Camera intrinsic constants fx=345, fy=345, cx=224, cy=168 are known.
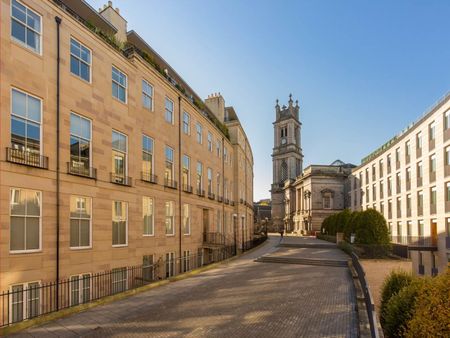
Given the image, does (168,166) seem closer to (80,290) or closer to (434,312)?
(80,290)

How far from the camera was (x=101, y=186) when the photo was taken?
1587cm

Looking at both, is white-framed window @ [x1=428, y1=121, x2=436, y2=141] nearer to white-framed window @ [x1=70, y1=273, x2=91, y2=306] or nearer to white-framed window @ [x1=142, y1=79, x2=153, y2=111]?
white-framed window @ [x1=142, y1=79, x2=153, y2=111]

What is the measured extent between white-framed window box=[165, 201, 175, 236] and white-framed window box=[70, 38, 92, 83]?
9678 mm

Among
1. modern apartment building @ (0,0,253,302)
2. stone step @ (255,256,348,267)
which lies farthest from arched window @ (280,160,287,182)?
modern apartment building @ (0,0,253,302)

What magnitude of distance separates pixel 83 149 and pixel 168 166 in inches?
319

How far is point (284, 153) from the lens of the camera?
104 m

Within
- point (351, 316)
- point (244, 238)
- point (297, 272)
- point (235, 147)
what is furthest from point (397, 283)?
point (244, 238)

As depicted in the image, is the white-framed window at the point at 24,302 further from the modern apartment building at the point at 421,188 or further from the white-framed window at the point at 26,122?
the modern apartment building at the point at 421,188

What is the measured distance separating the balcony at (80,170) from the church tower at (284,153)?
293 feet

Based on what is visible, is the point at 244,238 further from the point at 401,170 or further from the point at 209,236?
the point at 401,170

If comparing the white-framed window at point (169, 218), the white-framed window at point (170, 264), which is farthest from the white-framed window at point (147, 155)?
the white-framed window at point (170, 264)

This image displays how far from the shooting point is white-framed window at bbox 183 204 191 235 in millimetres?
24550

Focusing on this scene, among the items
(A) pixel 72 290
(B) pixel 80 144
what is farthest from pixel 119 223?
(B) pixel 80 144

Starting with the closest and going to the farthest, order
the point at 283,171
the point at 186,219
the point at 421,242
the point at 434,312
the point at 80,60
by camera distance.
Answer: the point at 434,312 < the point at 80,60 < the point at 186,219 < the point at 421,242 < the point at 283,171
